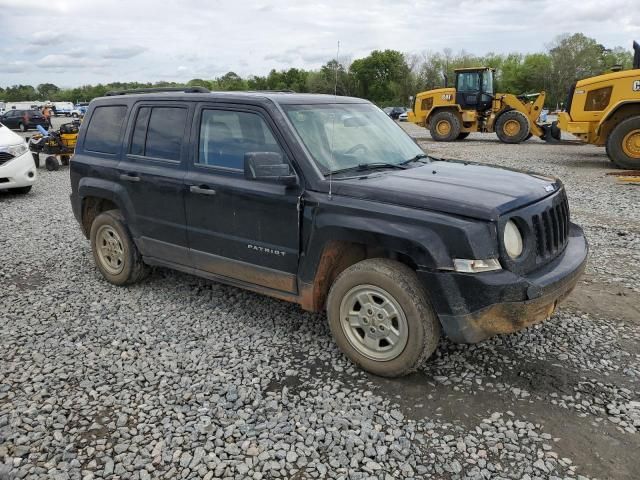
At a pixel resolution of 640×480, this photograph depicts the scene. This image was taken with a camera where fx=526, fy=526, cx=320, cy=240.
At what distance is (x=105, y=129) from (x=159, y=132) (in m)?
0.88

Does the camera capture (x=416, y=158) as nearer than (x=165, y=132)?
Yes

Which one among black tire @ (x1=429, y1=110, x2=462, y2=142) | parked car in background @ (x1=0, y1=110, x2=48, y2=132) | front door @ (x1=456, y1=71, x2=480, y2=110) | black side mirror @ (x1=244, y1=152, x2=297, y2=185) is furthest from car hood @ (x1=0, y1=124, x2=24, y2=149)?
parked car in background @ (x1=0, y1=110, x2=48, y2=132)

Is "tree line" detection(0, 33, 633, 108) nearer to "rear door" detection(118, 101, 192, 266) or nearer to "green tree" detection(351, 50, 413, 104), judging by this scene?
"green tree" detection(351, 50, 413, 104)

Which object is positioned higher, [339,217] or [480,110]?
[339,217]

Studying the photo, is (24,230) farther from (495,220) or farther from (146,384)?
(495,220)

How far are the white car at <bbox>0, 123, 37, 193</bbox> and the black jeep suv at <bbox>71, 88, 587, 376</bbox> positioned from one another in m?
6.27

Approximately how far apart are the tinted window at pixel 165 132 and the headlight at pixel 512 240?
9.17 ft

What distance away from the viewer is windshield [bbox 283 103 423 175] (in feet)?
13.0

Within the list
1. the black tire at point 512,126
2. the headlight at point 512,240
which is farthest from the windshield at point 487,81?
the headlight at point 512,240

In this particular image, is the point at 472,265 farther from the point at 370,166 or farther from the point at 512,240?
the point at 370,166

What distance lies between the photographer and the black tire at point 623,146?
1254 centimetres

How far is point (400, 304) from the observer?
340 cm

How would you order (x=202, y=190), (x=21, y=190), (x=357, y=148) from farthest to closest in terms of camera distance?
(x=21, y=190), (x=202, y=190), (x=357, y=148)

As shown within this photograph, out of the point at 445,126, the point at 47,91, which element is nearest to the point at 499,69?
the point at 445,126
